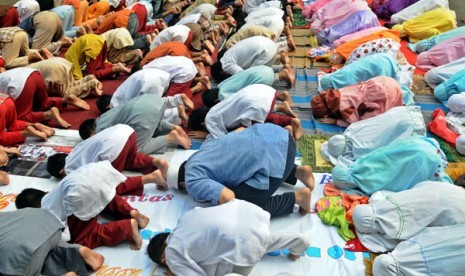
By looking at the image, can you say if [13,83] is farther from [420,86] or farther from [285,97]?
[420,86]

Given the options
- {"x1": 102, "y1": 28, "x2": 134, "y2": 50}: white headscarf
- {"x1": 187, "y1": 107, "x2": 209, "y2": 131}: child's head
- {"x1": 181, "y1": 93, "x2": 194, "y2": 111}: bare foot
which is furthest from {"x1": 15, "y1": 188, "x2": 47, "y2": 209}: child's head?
{"x1": 102, "y1": 28, "x2": 134, "y2": 50}: white headscarf

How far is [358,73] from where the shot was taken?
3.48 meters

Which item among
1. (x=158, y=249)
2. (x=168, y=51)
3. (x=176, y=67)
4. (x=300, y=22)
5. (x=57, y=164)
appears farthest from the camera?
(x=300, y=22)

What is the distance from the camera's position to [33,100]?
133 inches

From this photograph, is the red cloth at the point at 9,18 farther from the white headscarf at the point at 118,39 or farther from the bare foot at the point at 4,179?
the bare foot at the point at 4,179

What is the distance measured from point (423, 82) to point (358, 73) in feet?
2.43

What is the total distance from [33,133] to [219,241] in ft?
6.10

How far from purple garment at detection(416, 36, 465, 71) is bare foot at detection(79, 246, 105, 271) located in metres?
3.32

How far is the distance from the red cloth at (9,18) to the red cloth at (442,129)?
4.31 metres

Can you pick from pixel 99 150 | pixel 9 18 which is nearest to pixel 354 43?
pixel 99 150

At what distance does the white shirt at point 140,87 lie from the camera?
3271 millimetres

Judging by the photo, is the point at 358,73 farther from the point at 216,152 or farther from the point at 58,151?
the point at 58,151

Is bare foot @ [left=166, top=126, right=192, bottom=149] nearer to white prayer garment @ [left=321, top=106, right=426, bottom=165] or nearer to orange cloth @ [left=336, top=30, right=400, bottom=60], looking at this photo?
white prayer garment @ [left=321, top=106, right=426, bottom=165]

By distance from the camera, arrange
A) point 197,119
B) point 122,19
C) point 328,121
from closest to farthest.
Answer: point 197,119, point 328,121, point 122,19
